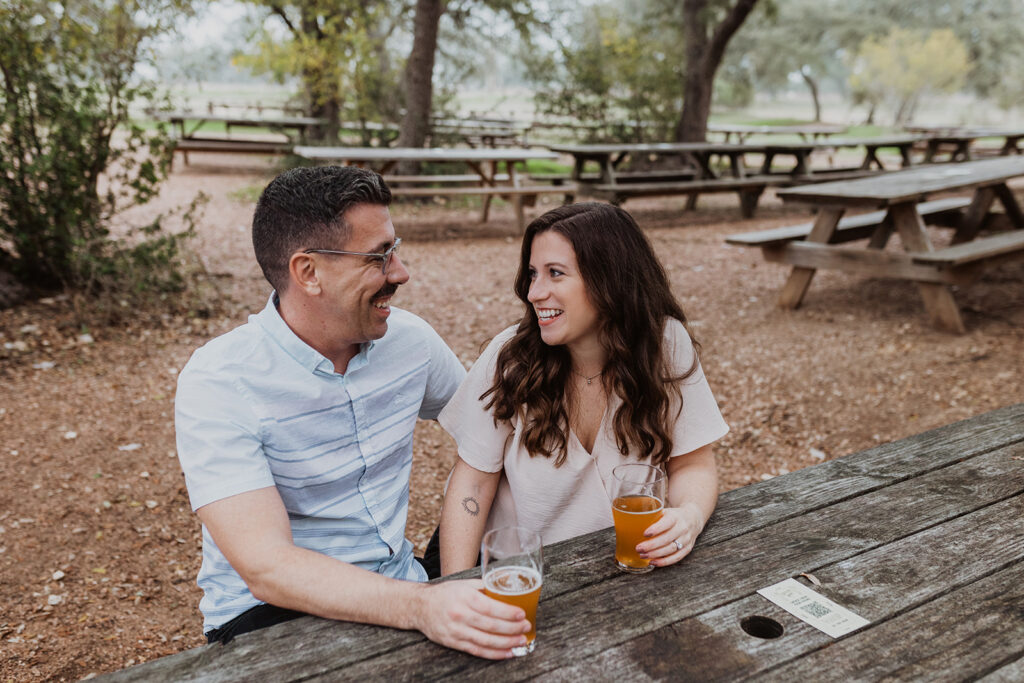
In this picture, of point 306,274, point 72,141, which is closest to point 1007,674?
point 306,274

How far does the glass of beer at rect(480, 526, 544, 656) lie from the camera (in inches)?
48.5

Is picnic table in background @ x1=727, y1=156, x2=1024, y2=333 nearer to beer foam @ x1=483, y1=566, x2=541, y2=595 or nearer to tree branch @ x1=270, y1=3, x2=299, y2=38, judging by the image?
beer foam @ x1=483, y1=566, x2=541, y2=595

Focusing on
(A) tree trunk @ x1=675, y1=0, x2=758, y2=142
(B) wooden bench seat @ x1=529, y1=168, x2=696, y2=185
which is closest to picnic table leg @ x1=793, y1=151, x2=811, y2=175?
(B) wooden bench seat @ x1=529, y1=168, x2=696, y2=185

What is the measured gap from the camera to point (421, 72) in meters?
10.2

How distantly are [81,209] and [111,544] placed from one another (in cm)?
292

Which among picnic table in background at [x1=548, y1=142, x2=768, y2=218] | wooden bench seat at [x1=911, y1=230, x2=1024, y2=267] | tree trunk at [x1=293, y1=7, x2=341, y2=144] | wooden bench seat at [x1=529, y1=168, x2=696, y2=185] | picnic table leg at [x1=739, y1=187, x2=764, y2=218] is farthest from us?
tree trunk at [x1=293, y1=7, x2=341, y2=144]

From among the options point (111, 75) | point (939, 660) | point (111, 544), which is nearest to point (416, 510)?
point (111, 544)

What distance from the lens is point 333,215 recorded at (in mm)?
1751

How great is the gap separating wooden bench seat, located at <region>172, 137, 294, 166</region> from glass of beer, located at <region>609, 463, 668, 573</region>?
13536mm

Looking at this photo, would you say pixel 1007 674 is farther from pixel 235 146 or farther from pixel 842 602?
pixel 235 146

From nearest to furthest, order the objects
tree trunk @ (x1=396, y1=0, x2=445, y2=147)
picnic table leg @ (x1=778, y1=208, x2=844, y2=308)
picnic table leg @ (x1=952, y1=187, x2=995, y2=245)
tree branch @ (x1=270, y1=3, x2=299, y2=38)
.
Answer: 1. picnic table leg @ (x1=778, y1=208, x2=844, y2=308)
2. picnic table leg @ (x1=952, y1=187, x2=995, y2=245)
3. tree trunk @ (x1=396, y1=0, x2=445, y2=147)
4. tree branch @ (x1=270, y1=3, x2=299, y2=38)

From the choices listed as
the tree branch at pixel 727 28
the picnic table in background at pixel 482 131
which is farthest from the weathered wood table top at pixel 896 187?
the picnic table in background at pixel 482 131

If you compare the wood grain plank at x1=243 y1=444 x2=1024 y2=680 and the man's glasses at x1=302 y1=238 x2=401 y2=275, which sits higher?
the man's glasses at x1=302 y1=238 x2=401 y2=275

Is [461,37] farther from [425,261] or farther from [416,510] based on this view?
[416,510]
